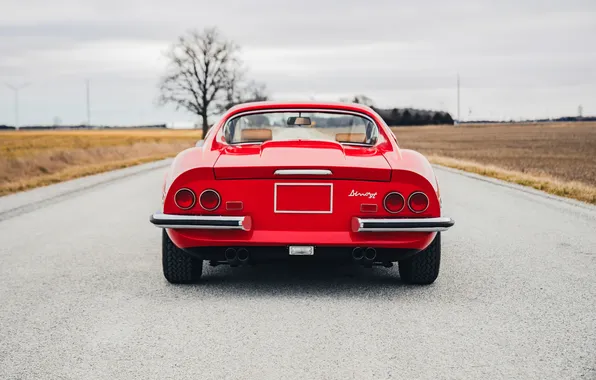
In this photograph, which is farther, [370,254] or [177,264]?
[177,264]

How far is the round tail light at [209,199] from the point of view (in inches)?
197

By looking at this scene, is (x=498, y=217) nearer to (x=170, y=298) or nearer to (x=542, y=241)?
(x=542, y=241)

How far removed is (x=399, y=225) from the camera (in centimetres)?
493

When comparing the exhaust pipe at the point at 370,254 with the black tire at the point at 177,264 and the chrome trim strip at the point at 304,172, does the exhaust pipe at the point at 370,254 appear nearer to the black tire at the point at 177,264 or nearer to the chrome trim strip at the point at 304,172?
the chrome trim strip at the point at 304,172

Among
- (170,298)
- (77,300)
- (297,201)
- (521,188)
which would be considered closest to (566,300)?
(297,201)

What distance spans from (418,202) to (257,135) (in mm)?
1631

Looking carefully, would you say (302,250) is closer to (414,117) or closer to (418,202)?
(418,202)

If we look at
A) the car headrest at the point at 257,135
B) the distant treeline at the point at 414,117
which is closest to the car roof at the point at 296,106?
the car headrest at the point at 257,135

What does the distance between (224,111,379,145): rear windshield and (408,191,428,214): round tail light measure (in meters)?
1.00

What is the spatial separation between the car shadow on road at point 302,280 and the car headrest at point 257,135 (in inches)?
41.8

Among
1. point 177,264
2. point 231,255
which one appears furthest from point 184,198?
point 177,264

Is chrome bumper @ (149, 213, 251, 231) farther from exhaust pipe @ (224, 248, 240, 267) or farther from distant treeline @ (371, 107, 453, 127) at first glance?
distant treeline @ (371, 107, 453, 127)

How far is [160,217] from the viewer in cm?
507

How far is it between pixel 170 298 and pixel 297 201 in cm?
110
